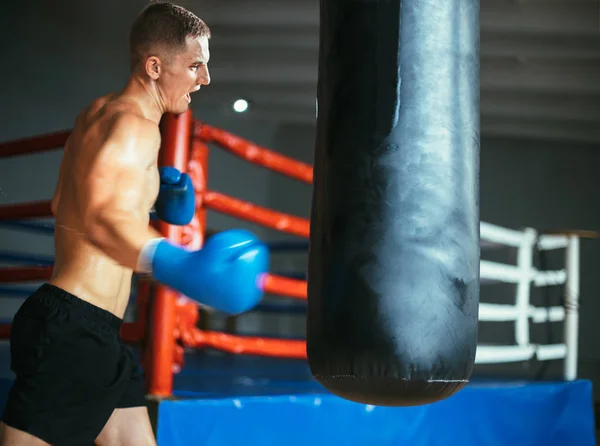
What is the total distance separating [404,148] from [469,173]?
132mm

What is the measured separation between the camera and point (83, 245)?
4.25 feet

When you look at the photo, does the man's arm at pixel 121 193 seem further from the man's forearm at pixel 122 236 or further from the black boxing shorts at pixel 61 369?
the black boxing shorts at pixel 61 369

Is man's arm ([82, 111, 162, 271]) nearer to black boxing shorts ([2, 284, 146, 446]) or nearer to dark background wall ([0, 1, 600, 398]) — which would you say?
black boxing shorts ([2, 284, 146, 446])

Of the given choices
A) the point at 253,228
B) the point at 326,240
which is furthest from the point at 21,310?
the point at 253,228

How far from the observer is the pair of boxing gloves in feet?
3.41

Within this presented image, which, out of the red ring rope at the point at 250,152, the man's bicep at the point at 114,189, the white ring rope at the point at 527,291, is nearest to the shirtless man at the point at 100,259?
the man's bicep at the point at 114,189

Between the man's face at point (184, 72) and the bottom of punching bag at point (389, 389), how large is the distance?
58cm

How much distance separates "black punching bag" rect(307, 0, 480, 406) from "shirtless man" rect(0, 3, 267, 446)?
30cm

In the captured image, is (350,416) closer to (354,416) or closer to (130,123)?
(354,416)

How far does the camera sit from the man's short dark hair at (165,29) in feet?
4.26

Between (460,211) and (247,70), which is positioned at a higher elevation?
(247,70)

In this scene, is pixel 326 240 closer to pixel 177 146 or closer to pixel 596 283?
pixel 177 146

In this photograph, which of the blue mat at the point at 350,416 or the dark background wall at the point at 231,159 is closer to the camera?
the blue mat at the point at 350,416

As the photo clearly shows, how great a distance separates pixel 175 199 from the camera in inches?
59.2
